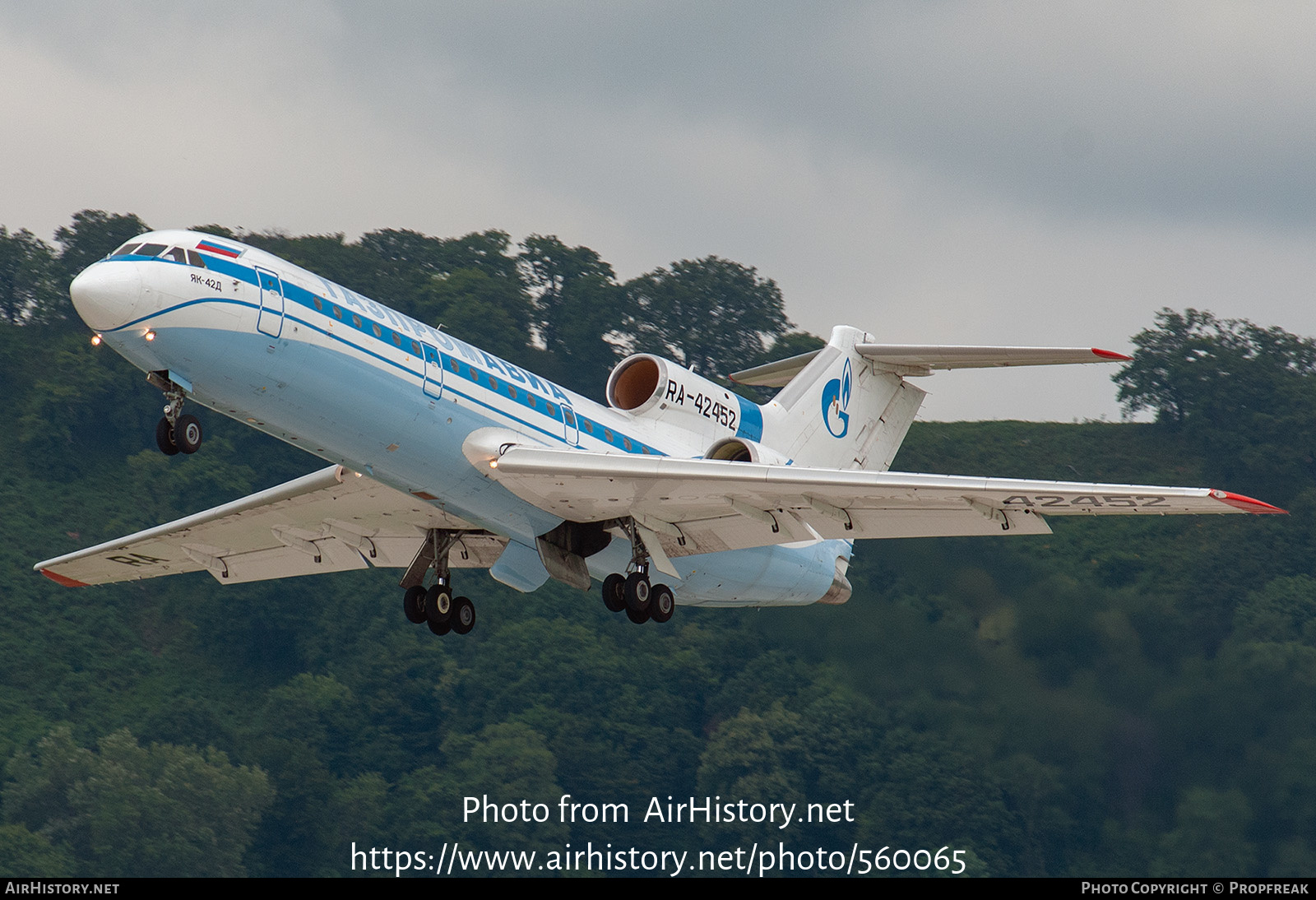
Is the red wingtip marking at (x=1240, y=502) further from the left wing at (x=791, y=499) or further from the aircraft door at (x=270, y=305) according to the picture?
the aircraft door at (x=270, y=305)

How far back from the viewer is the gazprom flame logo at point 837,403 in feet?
95.1

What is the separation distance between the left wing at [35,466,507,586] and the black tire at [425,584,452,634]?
939 mm

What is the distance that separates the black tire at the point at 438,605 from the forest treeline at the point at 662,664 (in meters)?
10.0

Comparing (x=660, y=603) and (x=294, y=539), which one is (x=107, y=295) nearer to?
(x=294, y=539)

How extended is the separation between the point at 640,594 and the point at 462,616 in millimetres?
2858

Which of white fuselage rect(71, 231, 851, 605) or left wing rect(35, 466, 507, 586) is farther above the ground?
white fuselage rect(71, 231, 851, 605)

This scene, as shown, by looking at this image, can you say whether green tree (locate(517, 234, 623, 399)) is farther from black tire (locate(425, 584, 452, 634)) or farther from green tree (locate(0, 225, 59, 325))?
black tire (locate(425, 584, 452, 634))

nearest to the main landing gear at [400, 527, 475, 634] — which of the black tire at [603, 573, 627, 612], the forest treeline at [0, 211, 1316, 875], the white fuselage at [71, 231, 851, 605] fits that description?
the white fuselage at [71, 231, 851, 605]

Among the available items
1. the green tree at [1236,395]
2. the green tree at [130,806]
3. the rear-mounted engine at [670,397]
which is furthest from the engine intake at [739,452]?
the green tree at [1236,395]

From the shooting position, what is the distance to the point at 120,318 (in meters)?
19.7

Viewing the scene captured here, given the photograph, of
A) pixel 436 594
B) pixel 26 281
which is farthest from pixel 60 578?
pixel 26 281

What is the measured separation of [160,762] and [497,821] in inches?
465

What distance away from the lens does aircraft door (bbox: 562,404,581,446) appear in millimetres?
23672
